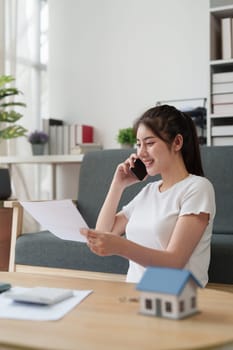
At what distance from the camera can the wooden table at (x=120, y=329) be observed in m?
0.80

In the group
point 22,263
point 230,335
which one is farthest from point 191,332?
point 22,263

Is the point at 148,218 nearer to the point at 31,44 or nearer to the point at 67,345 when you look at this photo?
the point at 67,345

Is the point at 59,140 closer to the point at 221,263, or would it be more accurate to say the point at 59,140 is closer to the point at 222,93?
the point at 222,93

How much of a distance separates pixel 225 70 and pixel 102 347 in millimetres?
A: 2589

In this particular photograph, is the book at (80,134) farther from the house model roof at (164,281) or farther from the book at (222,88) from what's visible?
the house model roof at (164,281)

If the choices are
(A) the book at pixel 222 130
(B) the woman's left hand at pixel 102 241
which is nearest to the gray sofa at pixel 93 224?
(A) the book at pixel 222 130

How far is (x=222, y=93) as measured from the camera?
296 cm

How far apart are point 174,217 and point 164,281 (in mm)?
488

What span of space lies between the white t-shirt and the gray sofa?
57cm

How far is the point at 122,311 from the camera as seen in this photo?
100cm

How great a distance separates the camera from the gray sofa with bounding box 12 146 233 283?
1.99 meters

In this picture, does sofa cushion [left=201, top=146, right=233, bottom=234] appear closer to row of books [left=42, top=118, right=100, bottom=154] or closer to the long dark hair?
the long dark hair

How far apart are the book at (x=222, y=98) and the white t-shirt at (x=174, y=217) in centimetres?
159

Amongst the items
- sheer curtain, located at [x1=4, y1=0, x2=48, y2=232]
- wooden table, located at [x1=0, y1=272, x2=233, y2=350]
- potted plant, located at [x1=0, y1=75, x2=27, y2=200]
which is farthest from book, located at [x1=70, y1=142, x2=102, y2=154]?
wooden table, located at [x1=0, y1=272, x2=233, y2=350]
